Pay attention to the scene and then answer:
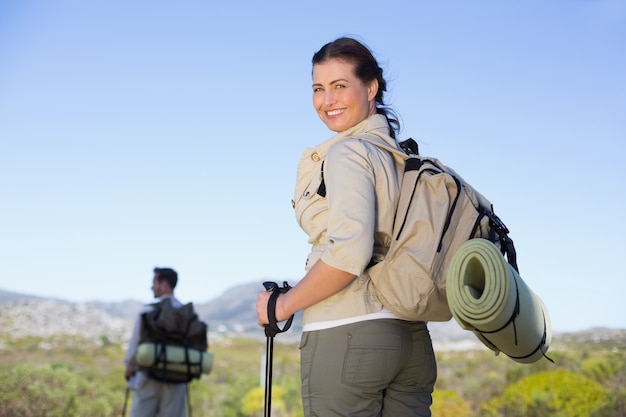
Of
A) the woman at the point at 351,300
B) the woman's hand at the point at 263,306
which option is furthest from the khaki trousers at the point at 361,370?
the woman's hand at the point at 263,306

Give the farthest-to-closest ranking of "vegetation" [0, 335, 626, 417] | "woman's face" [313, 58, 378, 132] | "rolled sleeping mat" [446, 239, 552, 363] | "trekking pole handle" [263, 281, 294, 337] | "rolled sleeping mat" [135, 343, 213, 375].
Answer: "vegetation" [0, 335, 626, 417] → "rolled sleeping mat" [135, 343, 213, 375] → "woman's face" [313, 58, 378, 132] → "trekking pole handle" [263, 281, 294, 337] → "rolled sleeping mat" [446, 239, 552, 363]

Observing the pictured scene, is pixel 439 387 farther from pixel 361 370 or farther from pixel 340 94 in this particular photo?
pixel 361 370

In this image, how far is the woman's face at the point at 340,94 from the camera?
7.13 ft

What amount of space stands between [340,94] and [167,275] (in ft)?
17.9

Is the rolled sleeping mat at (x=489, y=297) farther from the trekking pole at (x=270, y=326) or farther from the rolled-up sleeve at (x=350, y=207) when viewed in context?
the trekking pole at (x=270, y=326)

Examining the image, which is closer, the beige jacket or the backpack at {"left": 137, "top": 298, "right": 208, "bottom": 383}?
the beige jacket

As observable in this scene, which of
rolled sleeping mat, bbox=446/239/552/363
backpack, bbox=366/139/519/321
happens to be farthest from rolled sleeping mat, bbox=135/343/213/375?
rolled sleeping mat, bbox=446/239/552/363

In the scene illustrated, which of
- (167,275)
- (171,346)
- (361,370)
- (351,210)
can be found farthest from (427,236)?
(167,275)

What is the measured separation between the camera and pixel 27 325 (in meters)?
19.6

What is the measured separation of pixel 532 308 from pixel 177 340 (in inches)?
217

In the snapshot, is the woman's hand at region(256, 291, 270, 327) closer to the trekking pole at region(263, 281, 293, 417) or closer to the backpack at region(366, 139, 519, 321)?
the trekking pole at region(263, 281, 293, 417)

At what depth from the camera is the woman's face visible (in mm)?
2172

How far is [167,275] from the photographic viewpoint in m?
7.27

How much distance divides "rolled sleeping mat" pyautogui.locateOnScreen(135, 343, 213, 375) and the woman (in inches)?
195
